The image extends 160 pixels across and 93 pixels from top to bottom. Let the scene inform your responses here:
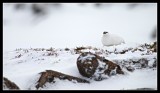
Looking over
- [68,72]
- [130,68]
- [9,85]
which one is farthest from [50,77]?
[130,68]

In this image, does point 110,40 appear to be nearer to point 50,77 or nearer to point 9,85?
point 50,77

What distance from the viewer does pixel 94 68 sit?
1259 centimetres

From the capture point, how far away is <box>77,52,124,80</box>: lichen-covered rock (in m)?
12.6

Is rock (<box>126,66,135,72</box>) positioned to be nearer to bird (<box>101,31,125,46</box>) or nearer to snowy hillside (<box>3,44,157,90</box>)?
snowy hillside (<box>3,44,157,90</box>)

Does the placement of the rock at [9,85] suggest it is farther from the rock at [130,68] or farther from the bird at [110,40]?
the bird at [110,40]

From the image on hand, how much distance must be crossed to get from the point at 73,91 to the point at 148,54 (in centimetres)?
425

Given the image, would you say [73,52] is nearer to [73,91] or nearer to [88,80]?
[88,80]

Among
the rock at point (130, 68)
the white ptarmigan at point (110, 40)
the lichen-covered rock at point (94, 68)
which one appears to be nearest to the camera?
the lichen-covered rock at point (94, 68)

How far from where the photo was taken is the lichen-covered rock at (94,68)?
12.6 meters

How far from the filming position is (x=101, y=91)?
441 inches

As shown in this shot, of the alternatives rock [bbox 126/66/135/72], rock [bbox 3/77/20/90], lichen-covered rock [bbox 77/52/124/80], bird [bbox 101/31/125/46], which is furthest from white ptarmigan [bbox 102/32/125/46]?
rock [bbox 3/77/20/90]

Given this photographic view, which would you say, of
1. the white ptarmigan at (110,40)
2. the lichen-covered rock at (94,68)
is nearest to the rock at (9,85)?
the lichen-covered rock at (94,68)

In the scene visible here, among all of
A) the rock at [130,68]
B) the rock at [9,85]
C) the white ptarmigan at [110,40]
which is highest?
the white ptarmigan at [110,40]

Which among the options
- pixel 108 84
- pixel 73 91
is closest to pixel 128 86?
pixel 108 84
